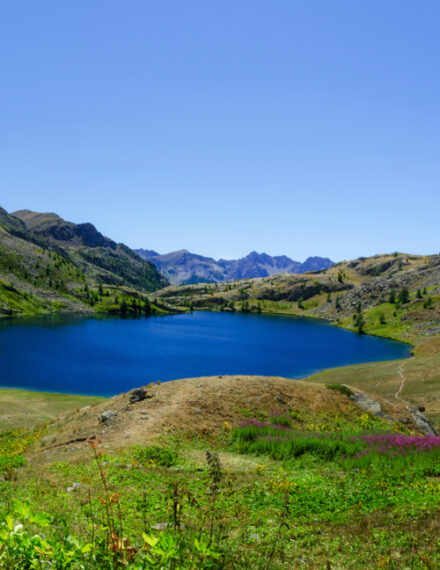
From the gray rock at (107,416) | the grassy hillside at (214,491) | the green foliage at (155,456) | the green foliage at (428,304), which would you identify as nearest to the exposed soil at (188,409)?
the grassy hillside at (214,491)

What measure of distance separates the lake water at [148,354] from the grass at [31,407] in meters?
11.8

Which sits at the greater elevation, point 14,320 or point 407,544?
point 407,544

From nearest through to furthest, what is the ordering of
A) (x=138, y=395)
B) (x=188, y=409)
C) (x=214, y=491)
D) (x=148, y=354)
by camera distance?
(x=214, y=491) → (x=188, y=409) → (x=138, y=395) → (x=148, y=354)

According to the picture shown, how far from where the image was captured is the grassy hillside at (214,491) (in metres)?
5.12

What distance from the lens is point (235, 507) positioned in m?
11.4

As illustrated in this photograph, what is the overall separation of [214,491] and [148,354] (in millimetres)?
112392

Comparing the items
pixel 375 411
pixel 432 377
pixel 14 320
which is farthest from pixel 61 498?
pixel 14 320

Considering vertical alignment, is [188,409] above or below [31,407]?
above

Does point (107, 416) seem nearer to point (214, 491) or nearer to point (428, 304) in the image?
point (214, 491)

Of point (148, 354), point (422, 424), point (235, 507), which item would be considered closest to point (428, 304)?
point (148, 354)

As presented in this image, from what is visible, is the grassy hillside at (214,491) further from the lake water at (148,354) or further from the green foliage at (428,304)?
the green foliage at (428,304)

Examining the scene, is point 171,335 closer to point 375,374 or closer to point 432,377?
point 375,374

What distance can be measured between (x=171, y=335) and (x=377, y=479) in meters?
157

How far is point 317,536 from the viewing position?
9.48 m
